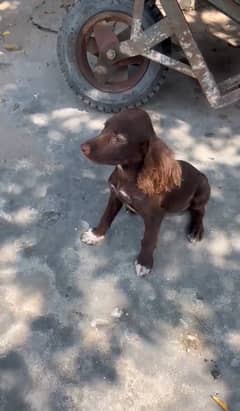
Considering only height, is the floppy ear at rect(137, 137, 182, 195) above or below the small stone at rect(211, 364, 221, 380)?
above

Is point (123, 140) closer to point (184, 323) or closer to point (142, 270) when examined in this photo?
point (142, 270)

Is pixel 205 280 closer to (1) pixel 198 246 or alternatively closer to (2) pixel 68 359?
(1) pixel 198 246

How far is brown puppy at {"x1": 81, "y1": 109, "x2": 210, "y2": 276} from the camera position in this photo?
2.80 m

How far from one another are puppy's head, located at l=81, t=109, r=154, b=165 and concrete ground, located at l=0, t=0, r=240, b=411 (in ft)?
3.24

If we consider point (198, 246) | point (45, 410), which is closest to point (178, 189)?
point (198, 246)

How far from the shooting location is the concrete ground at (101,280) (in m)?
3.06

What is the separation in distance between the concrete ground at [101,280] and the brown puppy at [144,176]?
0.80 feet

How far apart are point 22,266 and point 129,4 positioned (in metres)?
2.20

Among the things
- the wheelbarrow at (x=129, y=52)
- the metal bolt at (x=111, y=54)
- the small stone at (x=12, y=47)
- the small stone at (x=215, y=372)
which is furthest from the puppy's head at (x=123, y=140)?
the small stone at (x=12, y=47)

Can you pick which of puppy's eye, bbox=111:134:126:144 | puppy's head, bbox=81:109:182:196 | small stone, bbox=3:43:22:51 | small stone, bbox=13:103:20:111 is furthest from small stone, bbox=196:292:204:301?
small stone, bbox=3:43:22:51

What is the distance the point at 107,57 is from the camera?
441cm

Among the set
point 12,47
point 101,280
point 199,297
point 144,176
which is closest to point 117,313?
point 101,280

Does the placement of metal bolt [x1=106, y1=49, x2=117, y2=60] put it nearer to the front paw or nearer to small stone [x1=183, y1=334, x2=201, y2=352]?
the front paw

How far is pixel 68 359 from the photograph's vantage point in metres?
3.15
